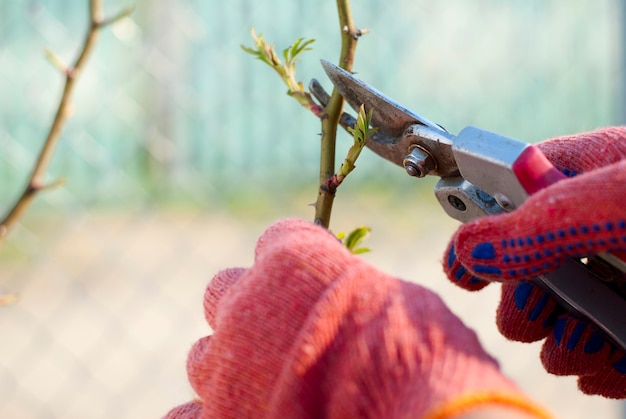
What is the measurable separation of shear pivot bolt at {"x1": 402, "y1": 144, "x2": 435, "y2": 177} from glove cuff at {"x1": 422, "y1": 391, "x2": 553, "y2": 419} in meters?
0.21

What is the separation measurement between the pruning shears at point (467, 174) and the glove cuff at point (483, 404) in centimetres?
15

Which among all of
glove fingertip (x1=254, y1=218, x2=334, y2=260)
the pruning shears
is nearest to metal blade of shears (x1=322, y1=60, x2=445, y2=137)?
the pruning shears

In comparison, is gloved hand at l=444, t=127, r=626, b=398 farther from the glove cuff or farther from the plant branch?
the plant branch

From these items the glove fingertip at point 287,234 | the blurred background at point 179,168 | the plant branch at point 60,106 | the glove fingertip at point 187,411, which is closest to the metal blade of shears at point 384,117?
the glove fingertip at point 287,234

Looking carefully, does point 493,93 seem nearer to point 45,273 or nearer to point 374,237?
point 374,237

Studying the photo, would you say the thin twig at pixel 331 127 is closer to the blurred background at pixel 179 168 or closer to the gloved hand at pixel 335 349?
the gloved hand at pixel 335 349

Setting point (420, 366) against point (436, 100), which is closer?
point (420, 366)

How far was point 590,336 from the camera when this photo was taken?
533mm

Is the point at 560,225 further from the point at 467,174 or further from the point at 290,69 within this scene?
the point at 290,69

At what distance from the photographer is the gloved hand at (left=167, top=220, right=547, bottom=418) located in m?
0.33

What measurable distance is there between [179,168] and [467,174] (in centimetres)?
167

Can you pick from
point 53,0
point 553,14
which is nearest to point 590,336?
point 53,0

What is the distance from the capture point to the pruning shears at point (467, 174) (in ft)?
1.47

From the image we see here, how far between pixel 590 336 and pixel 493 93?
203 centimetres
